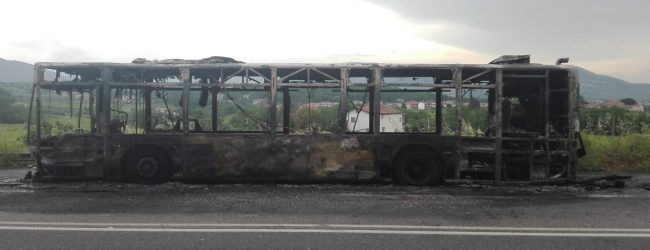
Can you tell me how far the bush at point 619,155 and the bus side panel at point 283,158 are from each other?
6.07 metres

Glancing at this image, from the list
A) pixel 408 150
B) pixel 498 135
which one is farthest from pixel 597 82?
pixel 408 150

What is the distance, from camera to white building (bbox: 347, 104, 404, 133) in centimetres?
1121

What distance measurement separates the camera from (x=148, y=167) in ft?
35.6

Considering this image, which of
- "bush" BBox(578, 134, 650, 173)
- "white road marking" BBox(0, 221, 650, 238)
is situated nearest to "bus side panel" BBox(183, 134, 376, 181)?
"white road marking" BBox(0, 221, 650, 238)

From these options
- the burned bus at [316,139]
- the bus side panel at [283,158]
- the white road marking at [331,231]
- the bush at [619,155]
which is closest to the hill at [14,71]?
the burned bus at [316,139]

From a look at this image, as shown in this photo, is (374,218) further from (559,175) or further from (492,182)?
(559,175)

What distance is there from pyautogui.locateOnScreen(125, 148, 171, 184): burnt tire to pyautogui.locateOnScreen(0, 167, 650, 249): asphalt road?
1.32 feet

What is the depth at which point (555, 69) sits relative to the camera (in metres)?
10.7

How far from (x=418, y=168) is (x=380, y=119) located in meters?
1.20

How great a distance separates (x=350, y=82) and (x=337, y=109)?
62 cm

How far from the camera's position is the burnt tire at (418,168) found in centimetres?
1083

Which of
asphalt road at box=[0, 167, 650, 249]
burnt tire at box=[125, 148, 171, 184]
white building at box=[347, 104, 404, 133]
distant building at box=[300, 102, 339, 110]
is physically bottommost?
asphalt road at box=[0, 167, 650, 249]

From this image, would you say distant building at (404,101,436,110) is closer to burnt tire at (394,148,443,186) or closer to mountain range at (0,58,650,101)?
burnt tire at (394,148,443,186)

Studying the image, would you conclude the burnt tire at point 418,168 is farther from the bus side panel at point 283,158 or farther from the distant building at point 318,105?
the distant building at point 318,105
